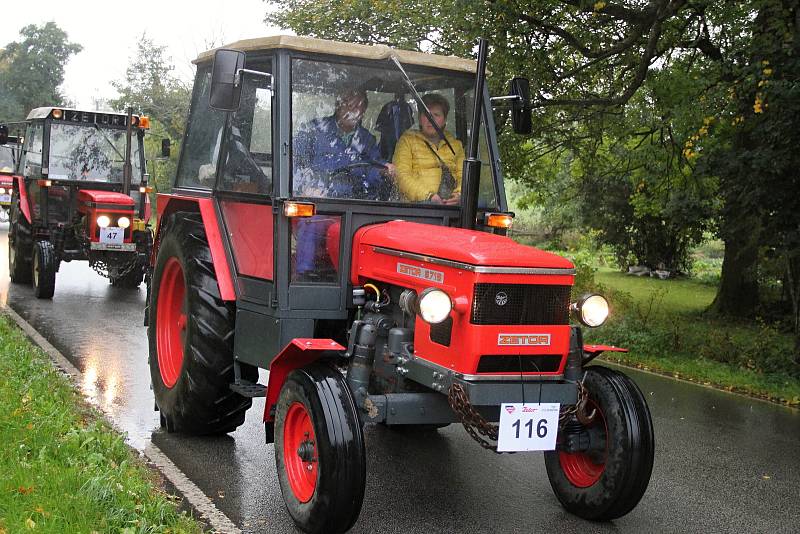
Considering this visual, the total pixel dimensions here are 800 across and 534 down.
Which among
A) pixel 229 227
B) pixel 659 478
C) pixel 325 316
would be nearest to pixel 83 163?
pixel 229 227

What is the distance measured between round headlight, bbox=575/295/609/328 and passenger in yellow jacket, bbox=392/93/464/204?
49.4 inches

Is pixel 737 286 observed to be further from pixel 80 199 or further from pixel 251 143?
pixel 251 143

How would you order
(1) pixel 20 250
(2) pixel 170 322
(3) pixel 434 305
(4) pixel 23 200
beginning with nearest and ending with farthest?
(3) pixel 434 305 → (2) pixel 170 322 → (1) pixel 20 250 → (4) pixel 23 200

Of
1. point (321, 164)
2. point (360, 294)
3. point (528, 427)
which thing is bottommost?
point (528, 427)

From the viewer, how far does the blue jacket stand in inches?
221

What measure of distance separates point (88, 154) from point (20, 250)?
5.83 feet

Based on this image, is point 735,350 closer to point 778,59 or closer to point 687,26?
point 778,59

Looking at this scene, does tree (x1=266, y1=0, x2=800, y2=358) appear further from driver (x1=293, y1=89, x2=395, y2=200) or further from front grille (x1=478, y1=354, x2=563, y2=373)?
front grille (x1=478, y1=354, x2=563, y2=373)

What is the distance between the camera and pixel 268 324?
5695mm

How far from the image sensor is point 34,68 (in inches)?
2197

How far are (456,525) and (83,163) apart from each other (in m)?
11.0

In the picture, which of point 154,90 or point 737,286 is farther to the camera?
point 154,90

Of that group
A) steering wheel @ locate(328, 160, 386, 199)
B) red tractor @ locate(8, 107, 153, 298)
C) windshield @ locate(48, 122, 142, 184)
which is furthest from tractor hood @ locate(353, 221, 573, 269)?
windshield @ locate(48, 122, 142, 184)

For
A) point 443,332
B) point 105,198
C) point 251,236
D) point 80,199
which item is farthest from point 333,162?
point 80,199
